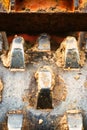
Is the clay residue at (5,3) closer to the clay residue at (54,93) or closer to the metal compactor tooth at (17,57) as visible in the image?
the metal compactor tooth at (17,57)

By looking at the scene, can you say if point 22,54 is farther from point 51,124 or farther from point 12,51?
point 51,124

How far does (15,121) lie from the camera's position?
1.51m

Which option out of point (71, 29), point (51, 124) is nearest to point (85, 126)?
point (51, 124)

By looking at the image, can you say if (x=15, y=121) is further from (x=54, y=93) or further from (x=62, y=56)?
(x=62, y=56)

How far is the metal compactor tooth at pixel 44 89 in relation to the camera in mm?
1513

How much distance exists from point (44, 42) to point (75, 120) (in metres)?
0.39

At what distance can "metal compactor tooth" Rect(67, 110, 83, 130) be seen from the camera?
1.51 metres

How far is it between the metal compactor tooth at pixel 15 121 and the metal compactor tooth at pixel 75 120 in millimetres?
177

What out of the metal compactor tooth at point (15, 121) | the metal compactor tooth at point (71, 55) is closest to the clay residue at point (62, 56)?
the metal compactor tooth at point (71, 55)

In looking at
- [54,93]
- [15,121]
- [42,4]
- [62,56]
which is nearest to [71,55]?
[62,56]

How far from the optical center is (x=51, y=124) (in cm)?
157

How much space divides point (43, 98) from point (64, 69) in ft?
0.58

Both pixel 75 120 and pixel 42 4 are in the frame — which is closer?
pixel 75 120

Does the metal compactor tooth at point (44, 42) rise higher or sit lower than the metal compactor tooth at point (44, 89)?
higher
